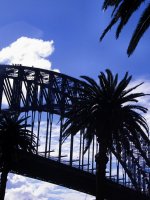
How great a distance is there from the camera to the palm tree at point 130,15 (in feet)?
71.2

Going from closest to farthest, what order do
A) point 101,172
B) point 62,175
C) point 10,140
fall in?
point 101,172
point 10,140
point 62,175

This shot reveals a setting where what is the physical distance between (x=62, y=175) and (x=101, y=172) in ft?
143

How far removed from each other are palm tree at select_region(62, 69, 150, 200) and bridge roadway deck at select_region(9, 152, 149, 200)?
25.8 metres

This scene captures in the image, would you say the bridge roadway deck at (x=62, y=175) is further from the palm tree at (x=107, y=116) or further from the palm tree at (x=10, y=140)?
the palm tree at (x=107, y=116)

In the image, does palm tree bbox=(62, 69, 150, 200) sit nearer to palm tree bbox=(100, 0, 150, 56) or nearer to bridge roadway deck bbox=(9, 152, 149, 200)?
palm tree bbox=(100, 0, 150, 56)

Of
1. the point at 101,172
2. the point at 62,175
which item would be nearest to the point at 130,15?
the point at 101,172

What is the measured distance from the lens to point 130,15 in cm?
2220

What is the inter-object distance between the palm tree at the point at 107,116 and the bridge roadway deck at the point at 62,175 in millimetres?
25813

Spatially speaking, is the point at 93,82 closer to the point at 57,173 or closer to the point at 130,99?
the point at 130,99

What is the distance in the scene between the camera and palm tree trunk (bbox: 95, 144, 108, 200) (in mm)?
35531

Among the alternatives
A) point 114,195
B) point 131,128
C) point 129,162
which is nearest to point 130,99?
point 131,128

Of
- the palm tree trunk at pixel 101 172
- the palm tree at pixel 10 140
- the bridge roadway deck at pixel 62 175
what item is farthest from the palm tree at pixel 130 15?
the bridge roadway deck at pixel 62 175

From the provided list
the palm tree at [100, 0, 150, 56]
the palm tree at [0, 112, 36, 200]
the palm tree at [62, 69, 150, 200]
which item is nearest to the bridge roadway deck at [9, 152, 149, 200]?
the palm tree at [0, 112, 36, 200]

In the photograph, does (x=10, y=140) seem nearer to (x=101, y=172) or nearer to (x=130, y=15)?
(x=101, y=172)
